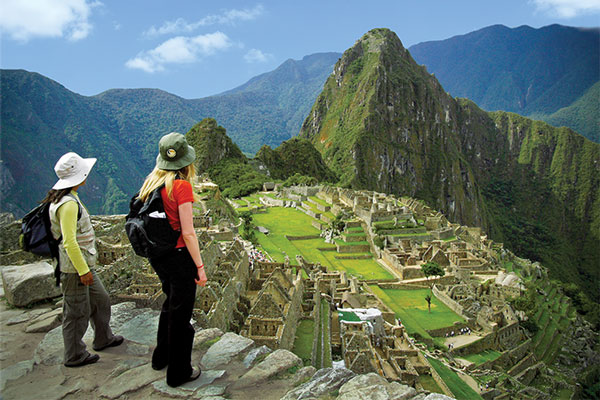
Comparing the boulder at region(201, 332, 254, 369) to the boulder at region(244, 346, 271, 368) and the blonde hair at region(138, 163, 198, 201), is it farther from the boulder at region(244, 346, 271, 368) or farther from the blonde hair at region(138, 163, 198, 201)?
the blonde hair at region(138, 163, 198, 201)

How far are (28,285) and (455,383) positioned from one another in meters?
19.1

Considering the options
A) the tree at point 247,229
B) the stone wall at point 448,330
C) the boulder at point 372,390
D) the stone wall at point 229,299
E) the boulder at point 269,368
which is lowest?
the stone wall at point 448,330

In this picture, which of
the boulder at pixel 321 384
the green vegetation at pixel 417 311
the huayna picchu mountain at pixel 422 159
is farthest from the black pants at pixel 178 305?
the huayna picchu mountain at pixel 422 159

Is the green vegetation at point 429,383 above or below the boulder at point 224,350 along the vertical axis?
below

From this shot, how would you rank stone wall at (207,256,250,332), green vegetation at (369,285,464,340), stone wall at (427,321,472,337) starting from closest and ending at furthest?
1. stone wall at (207,256,250,332)
2. stone wall at (427,321,472,337)
3. green vegetation at (369,285,464,340)

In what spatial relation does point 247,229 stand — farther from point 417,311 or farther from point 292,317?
point 292,317

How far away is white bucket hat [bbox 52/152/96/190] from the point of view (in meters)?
5.25

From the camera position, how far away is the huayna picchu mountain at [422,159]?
5945 inches

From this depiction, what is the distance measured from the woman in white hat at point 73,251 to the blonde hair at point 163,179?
1.08 metres

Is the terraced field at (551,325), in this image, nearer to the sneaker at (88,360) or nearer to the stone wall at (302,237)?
the stone wall at (302,237)

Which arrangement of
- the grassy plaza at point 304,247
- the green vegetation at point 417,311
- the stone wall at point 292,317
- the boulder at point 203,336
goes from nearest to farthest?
the boulder at point 203,336 → the stone wall at point 292,317 → the green vegetation at point 417,311 → the grassy plaza at point 304,247

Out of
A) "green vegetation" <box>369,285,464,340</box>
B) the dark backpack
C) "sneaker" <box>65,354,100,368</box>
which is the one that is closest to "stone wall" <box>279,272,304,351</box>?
"sneaker" <box>65,354,100,368</box>

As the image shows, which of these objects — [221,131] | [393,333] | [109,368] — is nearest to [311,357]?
[109,368]

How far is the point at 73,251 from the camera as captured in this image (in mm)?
5082
